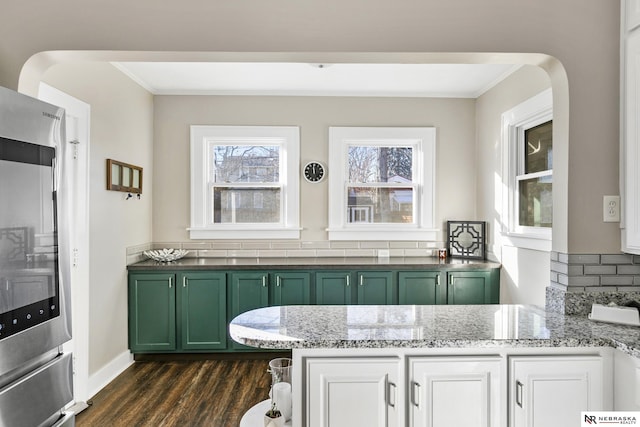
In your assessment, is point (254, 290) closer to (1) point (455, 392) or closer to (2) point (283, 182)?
(2) point (283, 182)

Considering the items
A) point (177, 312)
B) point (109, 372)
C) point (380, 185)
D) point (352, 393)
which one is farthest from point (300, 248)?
point (352, 393)

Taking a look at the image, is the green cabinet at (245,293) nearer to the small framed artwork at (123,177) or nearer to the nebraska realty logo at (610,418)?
the small framed artwork at (123,177)

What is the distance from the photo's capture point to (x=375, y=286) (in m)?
3.67

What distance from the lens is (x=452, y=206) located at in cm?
421

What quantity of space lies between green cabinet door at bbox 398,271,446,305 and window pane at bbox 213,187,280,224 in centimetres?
142

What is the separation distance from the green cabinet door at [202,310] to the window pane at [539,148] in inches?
109

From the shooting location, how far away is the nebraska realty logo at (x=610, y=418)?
4.92 ft

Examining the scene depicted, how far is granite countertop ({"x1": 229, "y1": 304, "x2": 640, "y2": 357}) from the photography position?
5.11 feet

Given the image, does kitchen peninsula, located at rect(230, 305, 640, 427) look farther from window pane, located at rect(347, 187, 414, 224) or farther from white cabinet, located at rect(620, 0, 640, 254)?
window pane, located at rect(347, 187, 414, 224)

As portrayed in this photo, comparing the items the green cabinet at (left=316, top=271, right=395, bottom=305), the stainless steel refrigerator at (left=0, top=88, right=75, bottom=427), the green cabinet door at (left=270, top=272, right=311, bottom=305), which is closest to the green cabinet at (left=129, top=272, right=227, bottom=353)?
the green cabinet door at (left=270, top=272, right=311, bottom=305)

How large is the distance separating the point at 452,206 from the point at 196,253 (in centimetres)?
267

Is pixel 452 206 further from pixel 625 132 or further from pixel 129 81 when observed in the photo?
pixel 129 81

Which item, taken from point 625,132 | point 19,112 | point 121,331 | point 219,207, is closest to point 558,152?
point 625,132

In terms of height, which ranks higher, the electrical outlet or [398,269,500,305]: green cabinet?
the electrical outlet
